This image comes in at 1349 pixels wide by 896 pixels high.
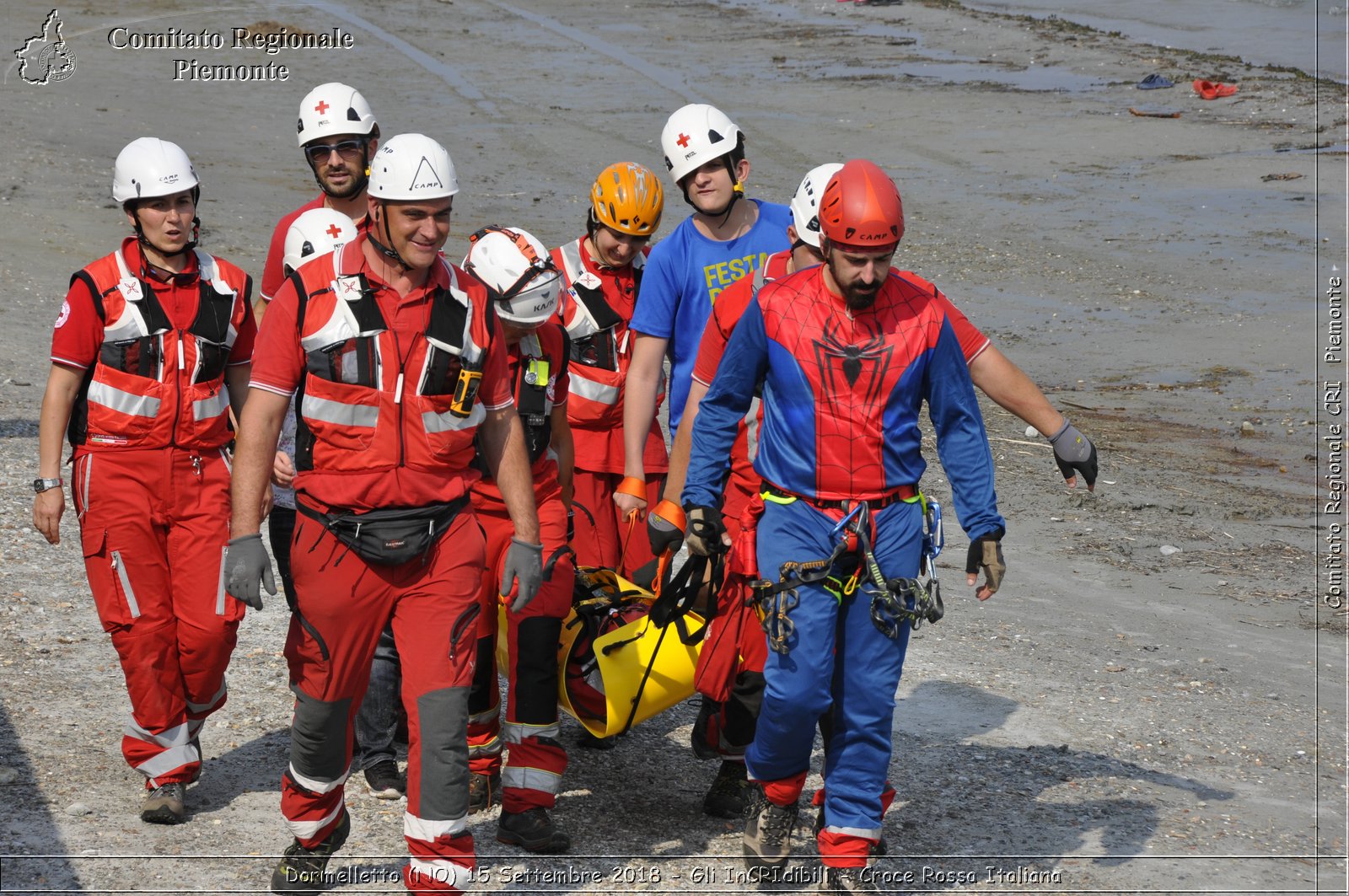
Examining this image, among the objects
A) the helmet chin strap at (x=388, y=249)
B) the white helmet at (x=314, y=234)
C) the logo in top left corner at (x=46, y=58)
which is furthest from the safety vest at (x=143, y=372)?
the logo in top left corner at (x=46, y=58)

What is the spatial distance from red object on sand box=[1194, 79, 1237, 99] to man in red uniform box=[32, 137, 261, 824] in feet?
75.2

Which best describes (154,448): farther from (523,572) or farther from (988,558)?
(988,558)

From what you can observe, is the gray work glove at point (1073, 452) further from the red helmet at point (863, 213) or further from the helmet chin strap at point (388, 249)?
the helmet chin strap at point (388, 249)

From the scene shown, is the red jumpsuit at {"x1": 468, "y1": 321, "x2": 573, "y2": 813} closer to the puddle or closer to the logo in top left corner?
the logo in top left corner

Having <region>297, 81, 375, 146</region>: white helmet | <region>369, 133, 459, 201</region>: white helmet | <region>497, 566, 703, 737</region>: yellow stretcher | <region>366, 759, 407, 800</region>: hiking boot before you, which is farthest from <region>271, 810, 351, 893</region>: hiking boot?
<region>297, 81, 375, 146</region>: white helmet

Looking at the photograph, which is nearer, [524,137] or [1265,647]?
[1265,647]

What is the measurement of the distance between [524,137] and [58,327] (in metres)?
18.6

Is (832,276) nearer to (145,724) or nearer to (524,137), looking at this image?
(145,724)

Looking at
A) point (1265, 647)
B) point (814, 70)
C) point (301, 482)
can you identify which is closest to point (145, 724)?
point (301, 482)

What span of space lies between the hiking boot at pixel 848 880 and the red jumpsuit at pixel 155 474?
2373mm

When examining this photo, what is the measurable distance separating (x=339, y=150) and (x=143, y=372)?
1.75 meters

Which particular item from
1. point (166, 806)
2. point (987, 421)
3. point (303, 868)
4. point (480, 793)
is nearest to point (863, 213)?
point (480, 793)

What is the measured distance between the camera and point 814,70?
29.8 meters

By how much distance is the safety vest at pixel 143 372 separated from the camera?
574cm
